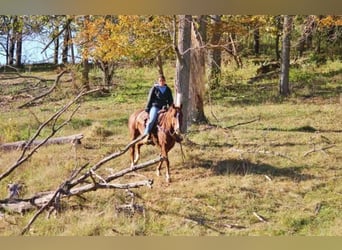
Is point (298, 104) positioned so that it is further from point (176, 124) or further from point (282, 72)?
point (176, 124)

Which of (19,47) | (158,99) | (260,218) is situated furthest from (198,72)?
(19,47)

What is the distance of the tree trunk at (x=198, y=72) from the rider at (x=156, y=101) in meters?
0.24

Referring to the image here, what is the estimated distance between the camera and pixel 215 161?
395 cm

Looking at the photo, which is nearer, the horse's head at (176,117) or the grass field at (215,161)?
the grass field at (215,161)

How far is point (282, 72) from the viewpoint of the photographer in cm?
429

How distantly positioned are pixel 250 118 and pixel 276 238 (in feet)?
3.04

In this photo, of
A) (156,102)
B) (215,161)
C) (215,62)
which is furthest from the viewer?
(215,62)

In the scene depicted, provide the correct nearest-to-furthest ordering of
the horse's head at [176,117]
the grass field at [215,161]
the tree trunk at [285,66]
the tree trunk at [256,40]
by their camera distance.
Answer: the grass field at [215,161]
the horse's head at [176,117]
the tree trunk at [256,40]
the tree trunk at [285,66]

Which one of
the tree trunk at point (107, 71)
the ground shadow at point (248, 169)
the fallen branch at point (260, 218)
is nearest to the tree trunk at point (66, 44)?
the tree trunk at point (107, 71)

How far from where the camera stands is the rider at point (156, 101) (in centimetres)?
380

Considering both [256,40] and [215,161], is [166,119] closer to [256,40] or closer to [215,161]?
[215,161]

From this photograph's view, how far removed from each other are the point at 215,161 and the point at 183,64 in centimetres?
72

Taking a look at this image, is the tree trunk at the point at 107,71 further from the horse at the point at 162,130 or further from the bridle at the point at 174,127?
the bridle at the point at 174,127

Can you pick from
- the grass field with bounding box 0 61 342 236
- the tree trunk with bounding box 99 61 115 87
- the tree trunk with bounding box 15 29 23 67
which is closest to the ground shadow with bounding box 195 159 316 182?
the grass field with bounding box 0 61 342 236
